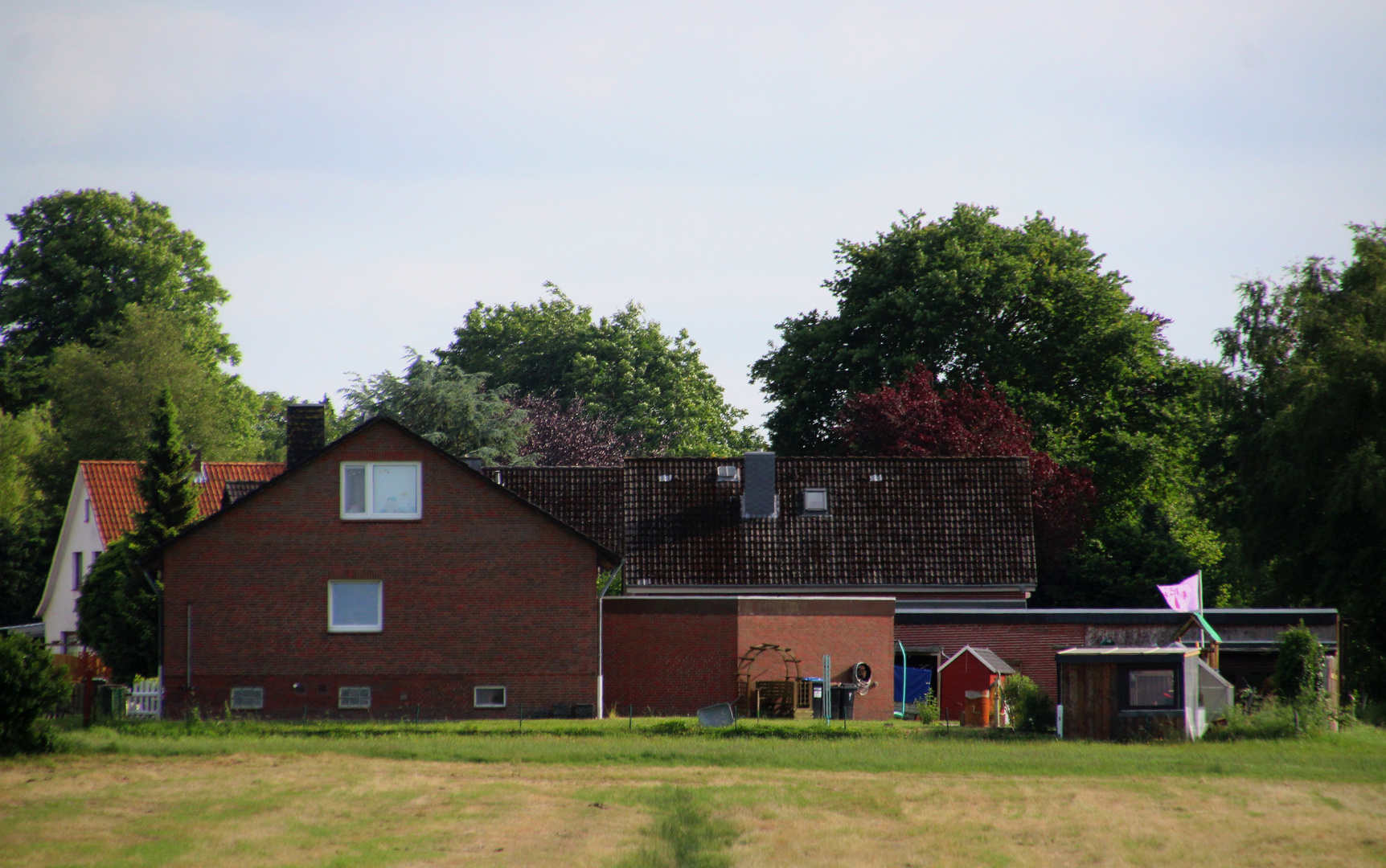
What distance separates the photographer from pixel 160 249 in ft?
232

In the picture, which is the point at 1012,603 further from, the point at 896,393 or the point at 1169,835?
the point at 1169,835

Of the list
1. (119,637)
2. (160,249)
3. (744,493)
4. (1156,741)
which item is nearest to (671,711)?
(744,493)

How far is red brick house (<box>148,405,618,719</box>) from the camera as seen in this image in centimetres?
3150

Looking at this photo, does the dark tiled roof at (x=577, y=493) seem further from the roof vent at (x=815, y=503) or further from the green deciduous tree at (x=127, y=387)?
the green deciduous tree at (x=127, y=387)

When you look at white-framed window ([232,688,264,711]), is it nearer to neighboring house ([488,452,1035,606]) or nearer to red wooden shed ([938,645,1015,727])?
neighboring house ([488,452,1035,606])

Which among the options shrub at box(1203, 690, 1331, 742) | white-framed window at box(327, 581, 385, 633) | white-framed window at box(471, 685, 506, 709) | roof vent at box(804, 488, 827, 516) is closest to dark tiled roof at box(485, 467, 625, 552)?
roof vent at box(804, 488, 827, 516)

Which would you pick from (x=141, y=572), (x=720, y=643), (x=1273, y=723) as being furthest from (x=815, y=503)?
(x=141, y=572)

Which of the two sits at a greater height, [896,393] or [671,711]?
[896,393]

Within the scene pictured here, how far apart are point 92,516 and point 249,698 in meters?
→ 21.3

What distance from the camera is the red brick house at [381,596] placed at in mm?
31500

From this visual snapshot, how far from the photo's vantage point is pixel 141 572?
36.3 metres

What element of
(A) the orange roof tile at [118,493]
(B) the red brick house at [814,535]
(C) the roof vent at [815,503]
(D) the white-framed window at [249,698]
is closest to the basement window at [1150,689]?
(B) the red brick house at [814,535]

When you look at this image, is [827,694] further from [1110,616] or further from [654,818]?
[654,818]

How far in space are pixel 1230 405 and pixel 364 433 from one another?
83.8ft
